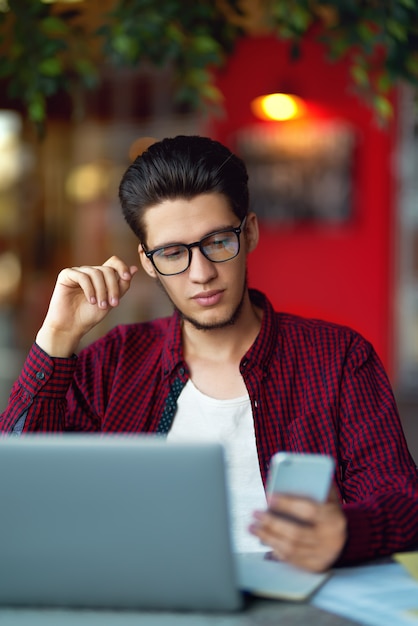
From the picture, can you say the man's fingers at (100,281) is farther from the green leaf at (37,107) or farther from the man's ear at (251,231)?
the green leaf at (37,107)

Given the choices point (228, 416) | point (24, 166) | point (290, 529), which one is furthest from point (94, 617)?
point (24, 166)

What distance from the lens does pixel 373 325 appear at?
730 centimetres

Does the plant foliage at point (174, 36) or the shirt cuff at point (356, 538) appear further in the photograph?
the plant foliage at point (174, 36)

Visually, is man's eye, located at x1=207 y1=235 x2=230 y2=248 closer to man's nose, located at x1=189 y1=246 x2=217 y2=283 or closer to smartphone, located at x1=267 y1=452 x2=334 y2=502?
man's nose, located at x1=189 y1=246 x2=217 y2=283

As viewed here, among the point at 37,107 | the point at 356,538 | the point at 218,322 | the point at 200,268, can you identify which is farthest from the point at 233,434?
the point at 37,107

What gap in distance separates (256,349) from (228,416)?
175mm

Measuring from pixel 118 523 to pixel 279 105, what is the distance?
20.8 ft

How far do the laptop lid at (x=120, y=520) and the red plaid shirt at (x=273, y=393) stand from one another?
0.70 meters

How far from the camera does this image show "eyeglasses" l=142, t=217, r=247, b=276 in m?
1.94

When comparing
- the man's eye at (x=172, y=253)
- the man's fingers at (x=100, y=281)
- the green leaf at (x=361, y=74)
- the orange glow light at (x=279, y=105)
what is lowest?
the man's fingers at (x=100, y=281)

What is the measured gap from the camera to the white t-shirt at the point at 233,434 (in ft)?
6.28

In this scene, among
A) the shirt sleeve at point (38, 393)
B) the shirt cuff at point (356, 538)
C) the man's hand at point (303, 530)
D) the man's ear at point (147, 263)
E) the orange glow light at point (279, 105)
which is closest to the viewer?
the man's hand at point (303, 530)

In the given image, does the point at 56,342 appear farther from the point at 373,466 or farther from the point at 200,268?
the point at 373,466

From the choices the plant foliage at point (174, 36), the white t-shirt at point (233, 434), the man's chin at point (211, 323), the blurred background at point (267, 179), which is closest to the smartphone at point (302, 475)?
the white t-shirt at point (233, 434)
